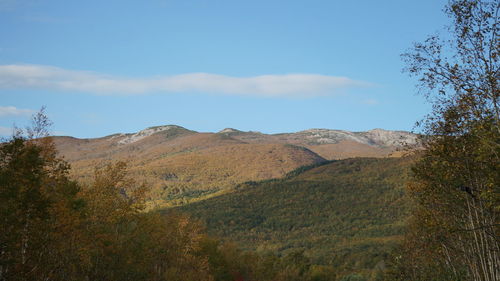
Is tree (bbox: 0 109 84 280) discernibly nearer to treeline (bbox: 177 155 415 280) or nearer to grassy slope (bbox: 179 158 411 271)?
treeline (bbox: 177 155 415 280)

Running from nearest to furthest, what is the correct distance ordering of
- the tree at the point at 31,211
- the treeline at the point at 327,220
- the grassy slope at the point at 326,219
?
1. the tree at the point at 31,211
2. the treeline at the point at 327,220
3. the grassy slope at the point at 326,219

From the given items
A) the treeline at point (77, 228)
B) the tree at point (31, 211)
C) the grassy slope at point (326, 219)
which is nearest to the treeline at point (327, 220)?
the grassy slope at point (326, 219)

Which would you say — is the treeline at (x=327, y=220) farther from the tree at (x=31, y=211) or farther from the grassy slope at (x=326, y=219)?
the tree at (x=31, y=211)

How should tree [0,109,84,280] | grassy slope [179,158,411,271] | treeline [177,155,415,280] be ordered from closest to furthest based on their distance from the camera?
tree [0,109,84,280], treeline [177,155,415,280], grassy slope [179,158,411,271]

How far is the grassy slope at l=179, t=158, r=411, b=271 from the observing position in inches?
5487

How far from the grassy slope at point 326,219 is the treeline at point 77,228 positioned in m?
76.6

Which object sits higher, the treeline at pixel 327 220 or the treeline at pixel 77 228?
the treeline at pixel 77 228

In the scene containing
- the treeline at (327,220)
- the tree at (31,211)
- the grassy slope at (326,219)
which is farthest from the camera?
the grassy slope at (326,219)

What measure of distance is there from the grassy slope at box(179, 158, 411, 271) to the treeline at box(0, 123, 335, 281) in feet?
251

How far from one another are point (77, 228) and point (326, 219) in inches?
5500

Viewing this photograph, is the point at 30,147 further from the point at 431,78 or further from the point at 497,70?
the point at 497,70

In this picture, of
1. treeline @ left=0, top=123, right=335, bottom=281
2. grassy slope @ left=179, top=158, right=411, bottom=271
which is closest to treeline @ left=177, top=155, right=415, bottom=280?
grassy slope @ left=179, top=158, right=411, bottom=271

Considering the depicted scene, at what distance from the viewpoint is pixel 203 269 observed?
6081cm

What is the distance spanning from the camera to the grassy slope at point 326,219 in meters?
139
